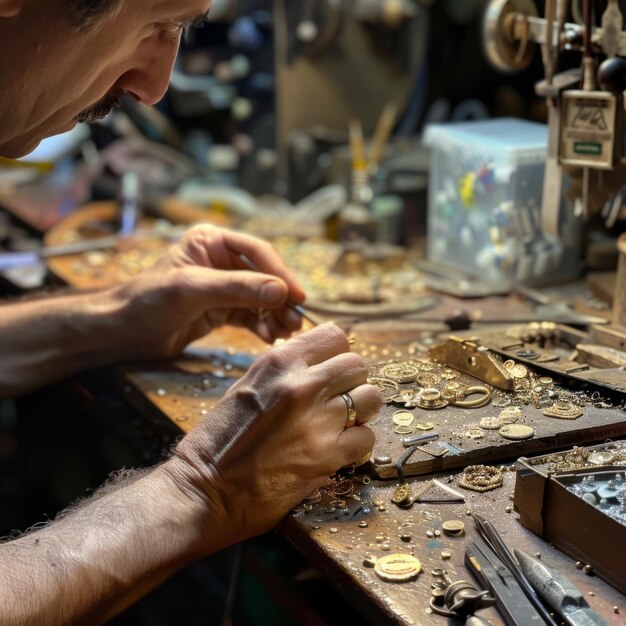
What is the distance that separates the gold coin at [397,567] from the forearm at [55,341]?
960 millimetres

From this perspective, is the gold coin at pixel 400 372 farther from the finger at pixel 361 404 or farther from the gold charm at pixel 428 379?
the finger at pixel 361 404

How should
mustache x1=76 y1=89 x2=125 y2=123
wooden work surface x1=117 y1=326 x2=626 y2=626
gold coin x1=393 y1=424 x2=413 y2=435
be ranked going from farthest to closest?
mustache x1=76 y1=89 x2=125 y2=123 < gold coin x1=393 y1=424 x2=413 y2=435 < wooden work surface x1=117 y1=326 x2=626 y2=626

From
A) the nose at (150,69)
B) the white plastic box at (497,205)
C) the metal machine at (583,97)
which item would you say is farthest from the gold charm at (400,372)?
the white plastic box at (497,205)

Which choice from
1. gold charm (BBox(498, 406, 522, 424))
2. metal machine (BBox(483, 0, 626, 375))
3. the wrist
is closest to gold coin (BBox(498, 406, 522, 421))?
gold charm (BBox(498, 406, 522, 424))

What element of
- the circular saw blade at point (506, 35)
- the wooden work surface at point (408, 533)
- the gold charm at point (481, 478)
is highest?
the circular saw blade at point (506, 35)

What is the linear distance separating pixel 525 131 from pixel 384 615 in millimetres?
1612

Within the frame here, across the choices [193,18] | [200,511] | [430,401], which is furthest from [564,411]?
[193,18]

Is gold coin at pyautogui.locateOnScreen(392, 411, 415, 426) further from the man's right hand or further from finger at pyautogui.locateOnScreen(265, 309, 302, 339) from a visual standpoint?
finger at pyautogui.locateOnScreen(265, 309, 302, 339)

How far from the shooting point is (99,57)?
1358 millimetres

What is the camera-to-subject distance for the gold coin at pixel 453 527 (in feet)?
3.91

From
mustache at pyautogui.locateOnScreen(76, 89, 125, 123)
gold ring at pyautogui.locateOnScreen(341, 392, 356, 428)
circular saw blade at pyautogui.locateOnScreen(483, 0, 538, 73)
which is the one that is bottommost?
gold ring at pyautogui.locateOnScreen(341, 392, 356, 428)

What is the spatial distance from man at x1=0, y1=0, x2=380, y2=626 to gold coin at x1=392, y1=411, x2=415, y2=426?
4.3 inches

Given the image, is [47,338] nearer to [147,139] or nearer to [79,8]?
[79,8]

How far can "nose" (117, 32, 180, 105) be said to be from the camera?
4.83 feet
